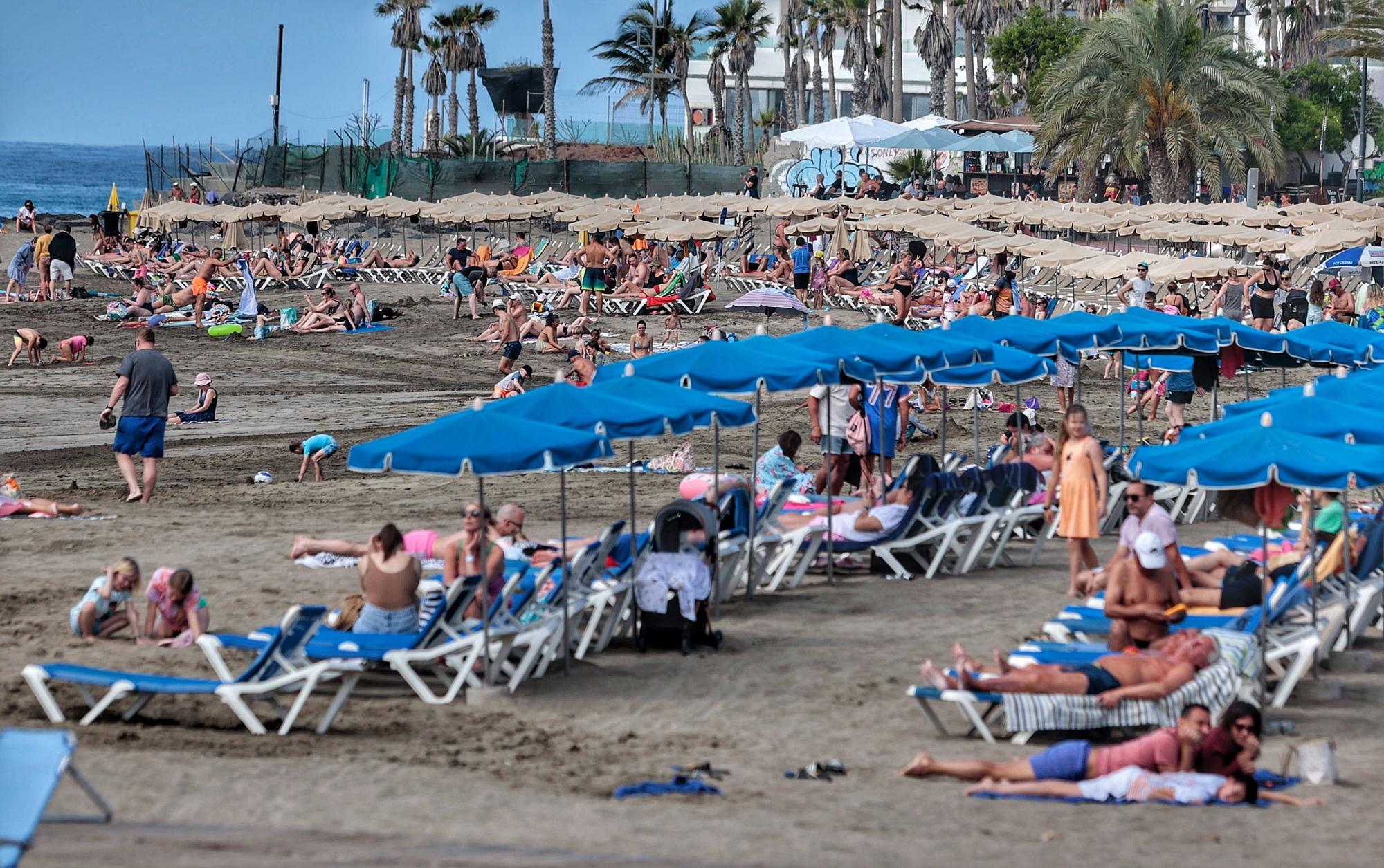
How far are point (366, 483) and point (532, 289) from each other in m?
16.1

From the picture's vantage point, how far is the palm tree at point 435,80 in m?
77.4

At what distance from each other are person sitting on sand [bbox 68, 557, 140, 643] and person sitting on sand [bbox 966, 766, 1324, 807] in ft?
15.6

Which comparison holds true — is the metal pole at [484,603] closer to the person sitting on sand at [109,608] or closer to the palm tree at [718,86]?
the person sitting on sand at [109,608]

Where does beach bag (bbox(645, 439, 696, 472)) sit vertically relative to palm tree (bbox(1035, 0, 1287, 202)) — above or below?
below

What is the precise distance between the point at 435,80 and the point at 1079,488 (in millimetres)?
75902

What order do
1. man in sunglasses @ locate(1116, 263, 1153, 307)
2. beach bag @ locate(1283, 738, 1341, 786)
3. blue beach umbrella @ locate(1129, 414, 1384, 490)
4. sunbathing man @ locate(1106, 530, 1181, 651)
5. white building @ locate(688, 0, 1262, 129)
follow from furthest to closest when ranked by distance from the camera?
white building @ locate(688, 0, 1262, 129) → man in sunglasses @ locate(1116, 263, 1153, 307) → sunbathing man @ locate(1106, 530, 1181, 651) → blue beach umbrella @ locate(1129, 414, 1384, 490) → beach bag @ locate(1283, 738, 1341, 786)

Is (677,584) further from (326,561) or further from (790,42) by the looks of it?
(790,42)

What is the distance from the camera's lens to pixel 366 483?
1534cm

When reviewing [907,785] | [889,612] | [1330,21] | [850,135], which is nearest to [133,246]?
[850,135]

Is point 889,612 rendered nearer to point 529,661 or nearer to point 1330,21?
point 529,661

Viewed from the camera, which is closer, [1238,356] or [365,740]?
[365,740]

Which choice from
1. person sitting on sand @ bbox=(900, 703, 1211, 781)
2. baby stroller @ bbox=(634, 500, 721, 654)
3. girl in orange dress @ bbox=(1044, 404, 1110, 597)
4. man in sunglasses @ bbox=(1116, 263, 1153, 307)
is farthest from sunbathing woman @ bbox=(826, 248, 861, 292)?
person sitting on sand @ bbox=(900, 703, 1211, 781)

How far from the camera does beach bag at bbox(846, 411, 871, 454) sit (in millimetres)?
13680

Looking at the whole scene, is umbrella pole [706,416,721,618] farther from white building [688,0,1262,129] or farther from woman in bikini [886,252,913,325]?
white building [688,0,1262,129]
